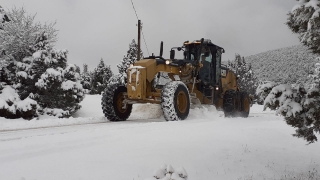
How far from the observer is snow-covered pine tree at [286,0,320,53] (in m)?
3.46

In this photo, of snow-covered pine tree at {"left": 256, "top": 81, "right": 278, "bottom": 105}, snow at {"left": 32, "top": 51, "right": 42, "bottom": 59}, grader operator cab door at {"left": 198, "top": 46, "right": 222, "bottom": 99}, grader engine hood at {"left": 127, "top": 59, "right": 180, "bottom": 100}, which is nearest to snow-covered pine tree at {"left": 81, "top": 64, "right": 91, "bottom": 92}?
snow at {"left": 32, "top": 51, "right": 42, "bottom": 59}

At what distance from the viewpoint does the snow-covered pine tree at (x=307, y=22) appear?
3.46 metres

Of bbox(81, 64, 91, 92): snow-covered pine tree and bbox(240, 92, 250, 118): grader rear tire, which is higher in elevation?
bbox(81, 64, 91, 92): snow-covered pine tree

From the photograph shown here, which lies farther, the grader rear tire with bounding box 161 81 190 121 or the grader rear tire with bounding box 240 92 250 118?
the grader rear tire with bounding box 240 92 250 118

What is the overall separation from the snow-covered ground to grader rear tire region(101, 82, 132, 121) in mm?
3422

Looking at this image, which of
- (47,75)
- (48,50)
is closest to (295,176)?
(47,75)

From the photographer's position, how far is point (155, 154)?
459cm

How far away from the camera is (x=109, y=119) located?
1018 cm

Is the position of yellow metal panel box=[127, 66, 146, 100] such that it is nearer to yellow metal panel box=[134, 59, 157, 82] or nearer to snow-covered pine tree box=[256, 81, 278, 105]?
yellow metal panel box=[134, 59, 157, 82]

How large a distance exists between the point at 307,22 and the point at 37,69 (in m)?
13.4

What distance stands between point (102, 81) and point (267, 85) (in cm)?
4807

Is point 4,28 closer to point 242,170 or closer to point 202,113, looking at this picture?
point 202,113

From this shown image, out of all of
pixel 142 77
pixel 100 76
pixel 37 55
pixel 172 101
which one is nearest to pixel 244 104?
pixel 172 101

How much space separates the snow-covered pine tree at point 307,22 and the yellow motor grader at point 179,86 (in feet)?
16.3
